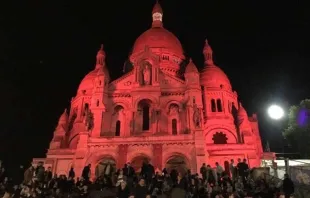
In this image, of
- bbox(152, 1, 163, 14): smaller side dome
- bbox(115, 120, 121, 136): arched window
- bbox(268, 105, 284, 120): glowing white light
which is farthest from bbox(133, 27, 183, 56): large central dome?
bbox(268, 105, 284, 120): glowing white light

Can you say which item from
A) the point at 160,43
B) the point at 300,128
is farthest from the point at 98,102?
the point at 300,128

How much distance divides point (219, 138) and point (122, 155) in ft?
49.0

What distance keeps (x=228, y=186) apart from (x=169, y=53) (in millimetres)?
31550

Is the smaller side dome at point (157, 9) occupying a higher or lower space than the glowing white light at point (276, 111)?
higher

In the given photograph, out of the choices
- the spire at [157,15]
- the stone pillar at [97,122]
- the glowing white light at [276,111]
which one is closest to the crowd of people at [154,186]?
the glowing white light at [276,111]

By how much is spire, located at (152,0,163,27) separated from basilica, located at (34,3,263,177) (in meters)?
7.86

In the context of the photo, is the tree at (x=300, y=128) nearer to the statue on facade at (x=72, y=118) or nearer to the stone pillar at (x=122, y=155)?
the stone pillar at (x=122, y=155)

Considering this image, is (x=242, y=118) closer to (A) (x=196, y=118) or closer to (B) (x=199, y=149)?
(A) (x=196, y=118)

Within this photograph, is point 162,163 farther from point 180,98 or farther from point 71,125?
point 71,125

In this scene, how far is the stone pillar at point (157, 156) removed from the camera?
34.0 m

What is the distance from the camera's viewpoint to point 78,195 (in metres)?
20.1

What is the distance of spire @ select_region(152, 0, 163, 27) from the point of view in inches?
2376

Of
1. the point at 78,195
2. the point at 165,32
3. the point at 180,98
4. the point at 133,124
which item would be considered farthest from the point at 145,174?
the point at 165,32

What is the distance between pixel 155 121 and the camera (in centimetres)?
3844
